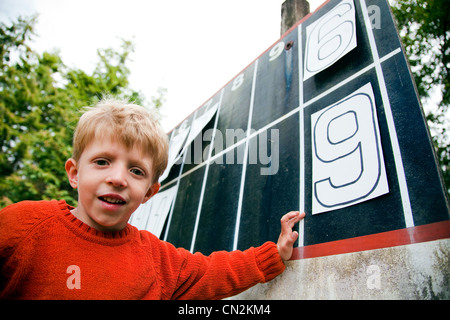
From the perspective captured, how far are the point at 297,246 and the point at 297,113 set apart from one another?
44.9 inches

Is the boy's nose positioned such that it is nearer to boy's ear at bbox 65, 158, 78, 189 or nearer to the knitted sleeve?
boy's ear at bbox 65, 158, 78, 189

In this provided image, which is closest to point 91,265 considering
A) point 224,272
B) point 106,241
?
point 106,241

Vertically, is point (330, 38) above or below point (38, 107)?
below

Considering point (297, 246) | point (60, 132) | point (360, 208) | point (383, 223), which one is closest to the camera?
point (383, 223)

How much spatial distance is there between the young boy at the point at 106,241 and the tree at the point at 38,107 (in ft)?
33.1

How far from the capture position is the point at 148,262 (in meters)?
1.18

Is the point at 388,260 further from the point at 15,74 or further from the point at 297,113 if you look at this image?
the point at 15,74

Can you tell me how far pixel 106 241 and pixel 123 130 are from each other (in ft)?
1.61

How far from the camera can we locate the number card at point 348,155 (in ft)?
4.56

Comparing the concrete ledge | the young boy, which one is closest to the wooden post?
the young boy

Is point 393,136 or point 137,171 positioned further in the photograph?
point 393,136

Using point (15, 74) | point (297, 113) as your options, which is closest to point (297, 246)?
point (297, 113)

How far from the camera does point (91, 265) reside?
3.19 feet

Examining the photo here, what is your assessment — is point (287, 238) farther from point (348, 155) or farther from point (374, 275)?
point (348, 155)
